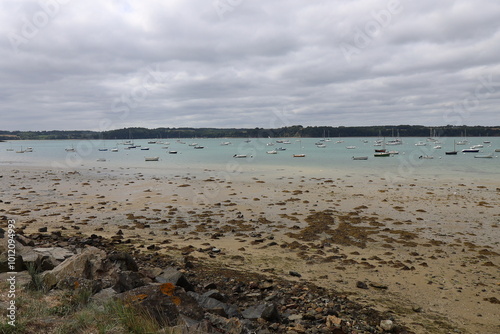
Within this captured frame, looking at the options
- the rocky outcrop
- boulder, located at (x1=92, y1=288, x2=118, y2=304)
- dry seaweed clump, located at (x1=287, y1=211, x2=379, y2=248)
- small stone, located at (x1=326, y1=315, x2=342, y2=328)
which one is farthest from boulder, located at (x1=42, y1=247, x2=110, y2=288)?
dry seaweed clump, located at (x1=287, y1=211, x2=379, y2=248)

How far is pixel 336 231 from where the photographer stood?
52.7 feet

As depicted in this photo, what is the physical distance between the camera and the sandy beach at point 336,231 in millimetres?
9273

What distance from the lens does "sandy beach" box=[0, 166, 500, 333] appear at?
927 centimetres

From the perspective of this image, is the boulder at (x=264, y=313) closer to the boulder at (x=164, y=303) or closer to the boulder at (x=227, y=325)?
the boulder at (x=227, y=325)

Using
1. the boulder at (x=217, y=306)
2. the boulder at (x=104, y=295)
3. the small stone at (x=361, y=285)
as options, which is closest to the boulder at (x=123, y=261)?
the boulder at (x=104, y=295)

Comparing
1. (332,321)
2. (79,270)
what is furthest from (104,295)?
(332,321)

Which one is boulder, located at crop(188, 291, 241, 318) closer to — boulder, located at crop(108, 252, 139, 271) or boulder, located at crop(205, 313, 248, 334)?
boulder, located at crop(205, 313, 248, 334)

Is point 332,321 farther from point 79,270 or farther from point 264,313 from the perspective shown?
point 79,270

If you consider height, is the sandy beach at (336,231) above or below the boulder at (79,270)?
below

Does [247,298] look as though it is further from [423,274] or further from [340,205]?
[340,205]

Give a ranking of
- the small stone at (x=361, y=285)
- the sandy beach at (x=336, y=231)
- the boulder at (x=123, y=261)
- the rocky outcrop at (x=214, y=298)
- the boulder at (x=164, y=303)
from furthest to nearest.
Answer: the small stone at (x=361, y=285)
the sandy beach at (x=336, y=231)
the boulder at (x=123, y=261)
the rocky outcrop at (x=214, y=298)
the boulder at (x=164, y=303)

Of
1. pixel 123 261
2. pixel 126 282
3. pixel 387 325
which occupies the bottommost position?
pixel 387 325

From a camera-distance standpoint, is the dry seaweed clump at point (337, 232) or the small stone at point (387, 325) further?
the dry seaweed clump at point (337, 232)

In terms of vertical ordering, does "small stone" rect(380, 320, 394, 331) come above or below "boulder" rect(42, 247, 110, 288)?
below
